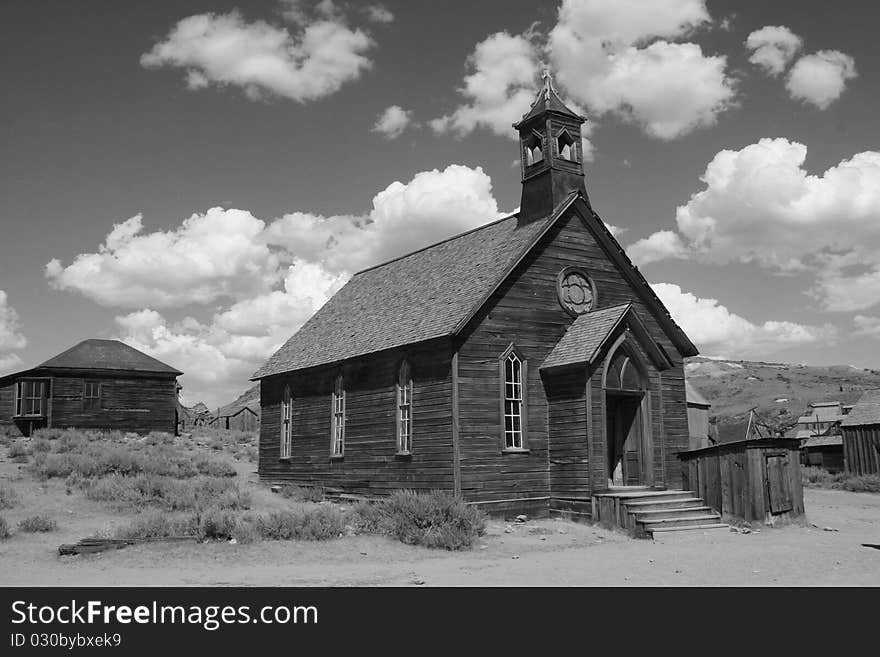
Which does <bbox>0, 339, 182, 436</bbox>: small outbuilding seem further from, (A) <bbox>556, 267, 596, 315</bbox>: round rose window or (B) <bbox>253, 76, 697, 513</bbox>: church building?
(A) <bbox>556, 267, 596, 315</bbox>: round rose window

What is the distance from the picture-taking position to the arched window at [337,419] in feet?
76.0

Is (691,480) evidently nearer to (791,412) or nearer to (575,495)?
(575,495)

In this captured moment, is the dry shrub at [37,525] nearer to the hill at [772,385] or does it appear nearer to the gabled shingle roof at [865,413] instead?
the gabled shingle roof at [865,413]

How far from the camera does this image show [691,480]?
19422 millimetres

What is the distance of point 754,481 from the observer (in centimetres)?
1762

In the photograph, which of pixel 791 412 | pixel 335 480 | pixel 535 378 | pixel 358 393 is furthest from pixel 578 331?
pixel 791 412

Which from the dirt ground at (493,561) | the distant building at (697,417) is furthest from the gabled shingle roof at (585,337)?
the distant building at (697,417)

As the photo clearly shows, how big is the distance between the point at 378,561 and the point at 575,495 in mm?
6869

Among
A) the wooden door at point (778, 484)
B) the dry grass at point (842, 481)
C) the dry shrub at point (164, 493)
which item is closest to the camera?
the wooden door at point (778, 484)

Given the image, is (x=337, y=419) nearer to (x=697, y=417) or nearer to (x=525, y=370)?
(x=525, y=370)

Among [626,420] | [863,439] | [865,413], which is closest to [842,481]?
[863,439]

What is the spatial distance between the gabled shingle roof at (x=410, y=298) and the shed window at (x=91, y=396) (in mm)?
18187

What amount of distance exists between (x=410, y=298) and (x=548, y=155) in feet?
19.0

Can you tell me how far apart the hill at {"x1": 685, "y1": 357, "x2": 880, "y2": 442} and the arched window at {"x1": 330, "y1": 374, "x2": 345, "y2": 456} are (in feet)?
242
